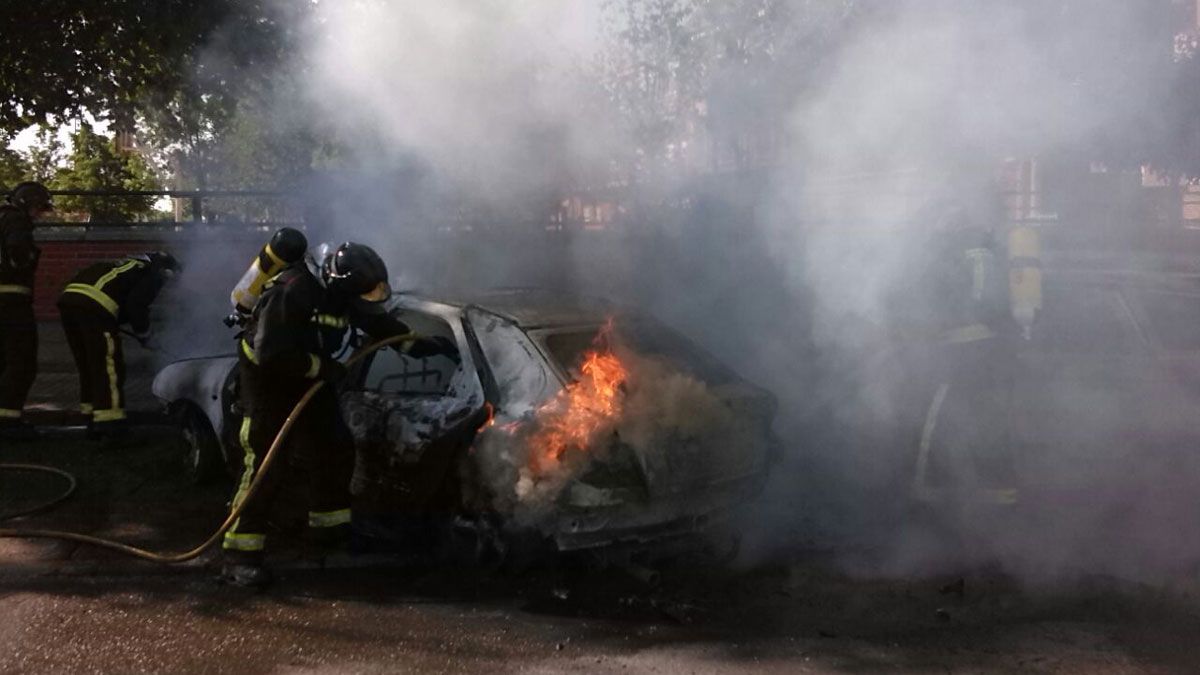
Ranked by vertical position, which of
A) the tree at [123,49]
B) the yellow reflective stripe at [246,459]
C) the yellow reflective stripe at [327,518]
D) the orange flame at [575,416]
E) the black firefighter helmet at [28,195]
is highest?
the tree at [123,49]

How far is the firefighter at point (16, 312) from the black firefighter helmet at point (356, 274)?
3.63m

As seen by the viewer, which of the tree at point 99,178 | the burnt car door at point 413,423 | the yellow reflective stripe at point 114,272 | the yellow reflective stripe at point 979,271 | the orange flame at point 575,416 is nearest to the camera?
the orange flame at point 575,416

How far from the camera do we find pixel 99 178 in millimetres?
20594

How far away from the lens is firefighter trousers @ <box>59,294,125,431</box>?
6.99 meters

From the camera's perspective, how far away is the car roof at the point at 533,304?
487 centimetres

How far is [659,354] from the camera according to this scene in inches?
195

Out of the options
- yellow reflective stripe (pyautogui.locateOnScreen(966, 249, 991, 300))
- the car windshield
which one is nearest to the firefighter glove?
the car windshield

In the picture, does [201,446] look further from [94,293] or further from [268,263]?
[94,293]

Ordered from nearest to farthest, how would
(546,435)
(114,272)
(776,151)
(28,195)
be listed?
(546,435)
(114,272)
(28,195)
(776,151)

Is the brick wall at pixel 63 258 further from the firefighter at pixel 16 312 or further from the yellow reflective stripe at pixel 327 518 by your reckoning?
the yellow reflective stripe at pixel 327 518

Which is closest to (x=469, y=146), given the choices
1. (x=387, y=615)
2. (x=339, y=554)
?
(x=339, y=554)

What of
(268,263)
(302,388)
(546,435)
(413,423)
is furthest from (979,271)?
(268,263)

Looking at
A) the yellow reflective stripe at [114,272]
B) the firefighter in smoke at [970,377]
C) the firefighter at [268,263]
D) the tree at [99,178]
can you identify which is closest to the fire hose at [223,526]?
the firefighter at [268,263]

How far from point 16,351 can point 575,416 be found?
5075 mm
